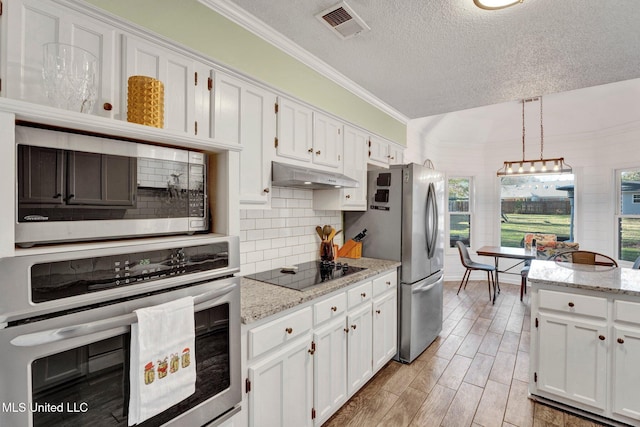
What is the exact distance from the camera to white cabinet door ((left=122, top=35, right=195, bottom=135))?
4.47 ft

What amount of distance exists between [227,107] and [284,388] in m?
1.63

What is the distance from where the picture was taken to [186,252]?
1.13 metres

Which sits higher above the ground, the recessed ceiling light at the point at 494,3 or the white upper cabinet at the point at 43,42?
the recessed ceiling light at the point at 494,3

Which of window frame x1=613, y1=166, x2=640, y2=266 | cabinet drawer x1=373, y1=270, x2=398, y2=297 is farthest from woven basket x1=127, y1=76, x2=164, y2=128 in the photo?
window frame x1=613, y1=166, x2=640, y2=266

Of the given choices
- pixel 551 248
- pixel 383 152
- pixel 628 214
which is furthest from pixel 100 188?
pixel 628 214

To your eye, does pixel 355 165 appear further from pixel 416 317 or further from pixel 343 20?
pixel 416 317

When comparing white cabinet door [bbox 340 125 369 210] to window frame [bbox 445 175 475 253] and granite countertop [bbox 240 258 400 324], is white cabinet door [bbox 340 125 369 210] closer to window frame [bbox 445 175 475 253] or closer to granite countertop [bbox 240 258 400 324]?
granite countertop [bbox 240 258 400 324]

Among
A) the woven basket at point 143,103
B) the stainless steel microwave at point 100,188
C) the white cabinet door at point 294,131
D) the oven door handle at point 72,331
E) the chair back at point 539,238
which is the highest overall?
the white cabinet door at point 294,131

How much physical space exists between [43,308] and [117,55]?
1.09 metres

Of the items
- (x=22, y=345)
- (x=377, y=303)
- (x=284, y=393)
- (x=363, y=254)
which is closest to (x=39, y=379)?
(x=22, y=345)

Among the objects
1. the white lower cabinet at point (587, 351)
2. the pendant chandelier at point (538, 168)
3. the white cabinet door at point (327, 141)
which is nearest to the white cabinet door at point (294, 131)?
the white cabinet door at point (327, 141)

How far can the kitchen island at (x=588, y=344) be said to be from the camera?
78.1 inches

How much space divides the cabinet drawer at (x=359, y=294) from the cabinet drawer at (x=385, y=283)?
9cm

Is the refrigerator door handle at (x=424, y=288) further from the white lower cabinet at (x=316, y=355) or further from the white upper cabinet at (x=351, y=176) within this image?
the white upper cabinet at (x=351, y=176)
